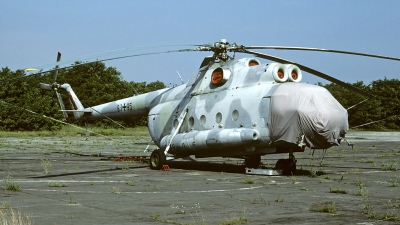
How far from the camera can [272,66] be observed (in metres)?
18.5

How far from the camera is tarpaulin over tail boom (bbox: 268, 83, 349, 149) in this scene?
16984 millimetres

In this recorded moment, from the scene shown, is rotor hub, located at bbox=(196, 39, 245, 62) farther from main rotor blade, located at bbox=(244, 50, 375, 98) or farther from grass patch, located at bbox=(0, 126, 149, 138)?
grass patch, located at bbox=(0, 126, 149, 138)

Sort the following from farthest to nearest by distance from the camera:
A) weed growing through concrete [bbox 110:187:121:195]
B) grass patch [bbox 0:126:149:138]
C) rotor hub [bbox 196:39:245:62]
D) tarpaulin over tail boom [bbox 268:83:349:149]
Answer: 1. grass patch [bbox 0:126:149:138]
2. rotor hub [bbox 196:39:245:62]
3. tarpaulin over tail boom [bbox 268:83:349:149]
4. weed growing through concrete [bbox 110:187:121:195]

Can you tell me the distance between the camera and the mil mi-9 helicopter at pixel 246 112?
1719 centimetres

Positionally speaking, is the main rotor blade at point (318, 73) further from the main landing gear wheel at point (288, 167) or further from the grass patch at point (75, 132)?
the grass patch at point (75, 132)

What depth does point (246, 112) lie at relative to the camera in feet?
60.8

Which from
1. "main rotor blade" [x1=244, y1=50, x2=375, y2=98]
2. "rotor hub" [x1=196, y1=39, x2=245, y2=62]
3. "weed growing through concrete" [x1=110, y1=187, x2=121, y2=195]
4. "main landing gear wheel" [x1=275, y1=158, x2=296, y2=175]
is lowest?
"weed growing through concrete" [x1=110, y1=187, x2=121, y2=195]

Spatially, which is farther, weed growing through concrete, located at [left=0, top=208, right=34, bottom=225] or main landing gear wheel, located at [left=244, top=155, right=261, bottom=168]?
main landing gear wheel, located at [left=244, top=155, right=261, bottom=168]

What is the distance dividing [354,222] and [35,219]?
5.48 meters

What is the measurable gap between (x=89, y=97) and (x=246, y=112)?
80967mm

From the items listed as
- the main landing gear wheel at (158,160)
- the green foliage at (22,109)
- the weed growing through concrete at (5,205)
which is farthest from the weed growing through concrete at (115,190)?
the green foliage at (22,109)

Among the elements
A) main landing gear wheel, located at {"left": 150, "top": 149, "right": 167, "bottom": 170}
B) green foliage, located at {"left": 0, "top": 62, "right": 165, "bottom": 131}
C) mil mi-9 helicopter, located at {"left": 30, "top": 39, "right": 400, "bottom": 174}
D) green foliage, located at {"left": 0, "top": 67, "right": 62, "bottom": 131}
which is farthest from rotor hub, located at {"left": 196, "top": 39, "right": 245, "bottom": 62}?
green foliage, located at {"left": 0, "top": 67, "right": 62, "bottom": 131}

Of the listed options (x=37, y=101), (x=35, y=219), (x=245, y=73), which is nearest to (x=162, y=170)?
(x=245, y=73)

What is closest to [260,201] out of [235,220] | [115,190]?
[235,220]
